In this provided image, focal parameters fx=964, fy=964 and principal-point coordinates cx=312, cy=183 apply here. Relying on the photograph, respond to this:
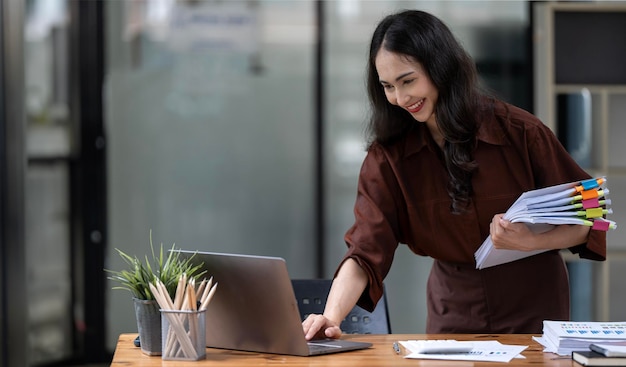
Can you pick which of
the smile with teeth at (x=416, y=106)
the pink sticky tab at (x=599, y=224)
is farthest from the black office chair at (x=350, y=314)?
the pink sticky tab at (x=599, y=224)

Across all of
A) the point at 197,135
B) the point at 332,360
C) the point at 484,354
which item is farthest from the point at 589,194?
the point at 197,135

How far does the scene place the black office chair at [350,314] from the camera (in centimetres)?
268

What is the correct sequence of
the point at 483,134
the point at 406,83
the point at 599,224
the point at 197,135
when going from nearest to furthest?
the point at 599,224, the point at 406,83, the point at 483,134, the point at 197,135

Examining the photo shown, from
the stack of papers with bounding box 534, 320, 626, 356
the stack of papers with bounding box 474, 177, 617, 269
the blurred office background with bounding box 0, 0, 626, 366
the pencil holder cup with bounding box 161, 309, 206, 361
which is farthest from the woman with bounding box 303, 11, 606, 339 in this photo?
the blurred office background with bounding box 0, 0, 626, 366

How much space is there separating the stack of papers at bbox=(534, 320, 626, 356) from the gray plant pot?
88 cm

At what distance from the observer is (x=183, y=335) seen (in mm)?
2064

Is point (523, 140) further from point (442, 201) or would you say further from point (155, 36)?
point (155, 36)

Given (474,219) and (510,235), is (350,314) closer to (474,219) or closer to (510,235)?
(474,219)

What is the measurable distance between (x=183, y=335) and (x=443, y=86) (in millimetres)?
931

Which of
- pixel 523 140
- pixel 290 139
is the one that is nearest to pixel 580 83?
pixel 290 139

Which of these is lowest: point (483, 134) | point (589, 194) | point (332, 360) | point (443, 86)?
point (332, 360)

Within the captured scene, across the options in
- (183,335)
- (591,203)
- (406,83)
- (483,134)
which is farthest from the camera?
(483,134)

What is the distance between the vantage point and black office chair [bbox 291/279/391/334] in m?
2.68

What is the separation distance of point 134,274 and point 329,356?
1.56ft
